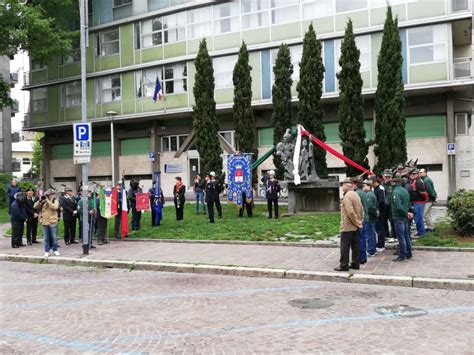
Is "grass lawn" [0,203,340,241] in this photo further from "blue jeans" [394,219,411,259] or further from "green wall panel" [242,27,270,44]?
"green wall panel" [242,27,270,44]

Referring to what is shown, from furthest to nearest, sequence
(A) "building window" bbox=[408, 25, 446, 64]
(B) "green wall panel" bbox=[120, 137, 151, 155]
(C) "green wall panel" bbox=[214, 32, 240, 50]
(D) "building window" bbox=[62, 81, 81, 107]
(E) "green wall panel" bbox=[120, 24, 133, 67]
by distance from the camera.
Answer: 1. (D) "building window" bbox=[62, 81, 81, 107]
2. (B) "green wall panel" bbox=[120, 137, 151, 155]
3. (E) "green wall panel" bbox=[120, 24, 133, 67]
4. (C) "green wall panel" bbox=[214, 32, 240, 50]
5. (A) "building window" bbox=[408, 25, 446, 64]

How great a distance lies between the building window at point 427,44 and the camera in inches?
980

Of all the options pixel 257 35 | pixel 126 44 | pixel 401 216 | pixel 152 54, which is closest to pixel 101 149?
pixel 126 44

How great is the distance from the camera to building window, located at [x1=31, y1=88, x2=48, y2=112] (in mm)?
38906

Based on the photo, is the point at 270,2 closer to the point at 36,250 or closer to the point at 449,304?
the point at 36,250

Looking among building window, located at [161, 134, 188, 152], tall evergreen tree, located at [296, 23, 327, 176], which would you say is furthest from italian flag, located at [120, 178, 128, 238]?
building window, located at [161, 134, 188, 152]

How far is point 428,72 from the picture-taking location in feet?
82.3

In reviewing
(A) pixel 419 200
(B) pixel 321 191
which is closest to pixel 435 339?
(A) pixel 419 200

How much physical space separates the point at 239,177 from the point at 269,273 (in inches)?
365

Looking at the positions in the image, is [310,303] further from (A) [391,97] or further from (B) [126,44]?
(B) [126,44]

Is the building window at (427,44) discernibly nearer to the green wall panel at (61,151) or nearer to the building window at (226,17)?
the building window at (226,17)

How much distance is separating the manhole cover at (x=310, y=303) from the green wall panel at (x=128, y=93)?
28611 millimetres

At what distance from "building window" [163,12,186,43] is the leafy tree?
6132mm

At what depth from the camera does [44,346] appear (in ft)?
18.5
